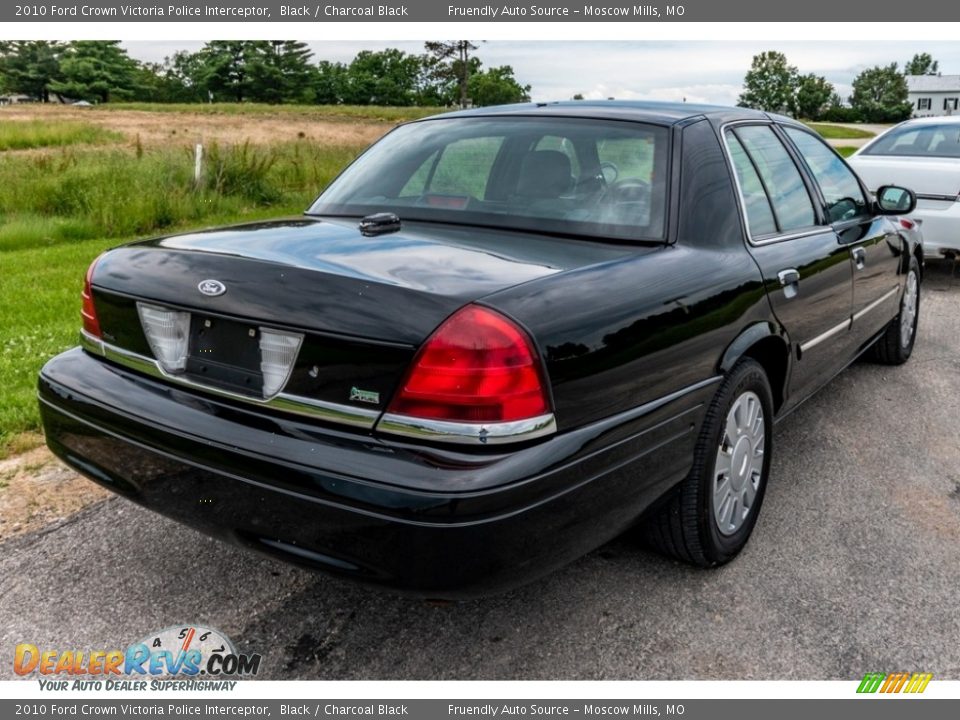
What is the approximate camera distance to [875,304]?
4648mm

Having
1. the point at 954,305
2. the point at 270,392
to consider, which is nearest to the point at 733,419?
the point at 270,392

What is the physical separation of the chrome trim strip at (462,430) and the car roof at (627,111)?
5.26ft

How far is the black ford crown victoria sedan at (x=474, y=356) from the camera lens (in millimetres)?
2137

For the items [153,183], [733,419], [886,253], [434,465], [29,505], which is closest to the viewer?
[434,465]

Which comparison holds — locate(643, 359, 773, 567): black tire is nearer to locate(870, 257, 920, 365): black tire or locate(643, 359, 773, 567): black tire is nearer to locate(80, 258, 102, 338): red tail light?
locate(80, 258, 102, 338): red tail light

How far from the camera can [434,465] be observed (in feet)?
6.88

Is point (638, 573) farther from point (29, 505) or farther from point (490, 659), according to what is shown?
point (29, 505)

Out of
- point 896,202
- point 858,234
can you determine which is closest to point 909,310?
point 896,202

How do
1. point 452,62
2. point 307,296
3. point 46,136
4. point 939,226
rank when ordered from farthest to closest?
1. point 452,62
2. point 46,136
3. point 939,226
4. point 307,296

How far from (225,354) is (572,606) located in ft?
4.55

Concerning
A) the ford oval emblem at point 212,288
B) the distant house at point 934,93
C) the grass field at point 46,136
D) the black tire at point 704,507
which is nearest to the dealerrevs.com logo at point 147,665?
the ford oval emblem at point 212,288

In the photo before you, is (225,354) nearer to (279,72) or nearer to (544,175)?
(544,175)

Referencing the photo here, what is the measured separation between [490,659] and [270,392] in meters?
1.03

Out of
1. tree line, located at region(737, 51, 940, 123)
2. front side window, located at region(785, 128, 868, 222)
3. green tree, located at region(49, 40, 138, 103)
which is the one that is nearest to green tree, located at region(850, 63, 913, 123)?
tree line, located at region(737, 51, 940, 123)
